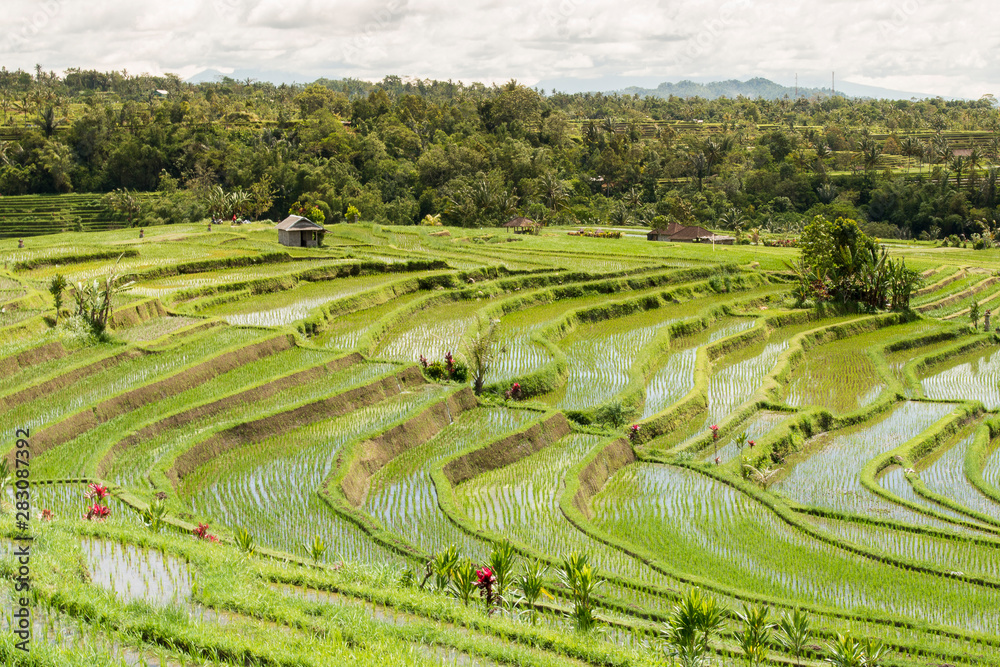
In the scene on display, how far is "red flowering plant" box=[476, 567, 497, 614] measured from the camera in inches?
278

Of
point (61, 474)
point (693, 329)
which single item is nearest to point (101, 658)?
point (61, 474)

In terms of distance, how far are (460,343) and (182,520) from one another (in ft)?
29.5

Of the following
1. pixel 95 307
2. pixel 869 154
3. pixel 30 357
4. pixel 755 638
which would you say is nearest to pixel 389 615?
pixel 755 638

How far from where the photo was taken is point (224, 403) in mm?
12539

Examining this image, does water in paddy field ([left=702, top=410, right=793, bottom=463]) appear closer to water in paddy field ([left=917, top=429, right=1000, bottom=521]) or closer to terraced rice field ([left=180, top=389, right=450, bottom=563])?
water in paddy field ([left=917, top=429, right=1000, bottom=521])

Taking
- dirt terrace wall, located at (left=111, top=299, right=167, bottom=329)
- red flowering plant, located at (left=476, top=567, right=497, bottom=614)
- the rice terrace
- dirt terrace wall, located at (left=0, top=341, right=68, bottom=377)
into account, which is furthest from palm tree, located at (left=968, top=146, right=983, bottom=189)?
red flowering plant, located at (left=476, top=567, right=497, bottom=614)

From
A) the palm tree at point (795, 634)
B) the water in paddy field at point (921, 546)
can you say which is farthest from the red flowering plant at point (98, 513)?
the water in paddy field at point (921, 546)

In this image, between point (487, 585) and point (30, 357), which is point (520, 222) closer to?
point (30, 357)

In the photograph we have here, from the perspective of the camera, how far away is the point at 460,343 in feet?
56.7

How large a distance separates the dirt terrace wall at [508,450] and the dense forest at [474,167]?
2930 cm

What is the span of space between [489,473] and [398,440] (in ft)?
4.42

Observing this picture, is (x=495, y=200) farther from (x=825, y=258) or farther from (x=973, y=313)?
(x=973, y=313)

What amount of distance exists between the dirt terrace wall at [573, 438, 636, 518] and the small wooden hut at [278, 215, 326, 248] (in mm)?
19409

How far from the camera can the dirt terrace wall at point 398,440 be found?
10.5 m
